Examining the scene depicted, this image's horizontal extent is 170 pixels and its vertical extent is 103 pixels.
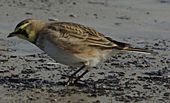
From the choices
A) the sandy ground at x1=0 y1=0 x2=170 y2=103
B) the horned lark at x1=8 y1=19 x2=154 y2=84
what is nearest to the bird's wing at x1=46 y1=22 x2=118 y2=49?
the horned lark at x1=8 y1=19 x2=154 y2=84

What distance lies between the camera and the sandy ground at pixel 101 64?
24.4 feet

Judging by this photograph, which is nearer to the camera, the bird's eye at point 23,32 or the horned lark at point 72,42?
the horned lark at point 72,42

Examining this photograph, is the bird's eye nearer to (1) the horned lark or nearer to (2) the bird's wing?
(1) the horned lark

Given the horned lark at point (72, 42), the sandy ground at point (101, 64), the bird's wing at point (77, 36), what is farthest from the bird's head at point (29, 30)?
the sandy ground at point (101, 64)

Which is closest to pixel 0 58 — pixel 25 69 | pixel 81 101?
pixel 25 69

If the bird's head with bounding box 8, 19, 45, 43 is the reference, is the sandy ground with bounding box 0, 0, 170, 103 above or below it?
below

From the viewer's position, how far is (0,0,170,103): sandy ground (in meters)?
7.44

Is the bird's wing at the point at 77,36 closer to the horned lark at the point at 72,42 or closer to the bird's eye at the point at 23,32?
the horned lark at the point at 72,42

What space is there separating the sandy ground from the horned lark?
0.32 m

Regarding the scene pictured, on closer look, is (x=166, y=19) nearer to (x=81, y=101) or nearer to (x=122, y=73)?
(x=122, y=73)

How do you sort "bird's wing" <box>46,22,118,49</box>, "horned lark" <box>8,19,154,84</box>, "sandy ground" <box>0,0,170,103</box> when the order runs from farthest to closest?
"bird's wing" <box>46,22,118,49</box>
"horned lark" <box>8,19,154,84</box>
"sandy ground" <box>0,0,170,103</box>

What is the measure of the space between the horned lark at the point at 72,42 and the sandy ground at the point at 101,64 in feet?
1.04

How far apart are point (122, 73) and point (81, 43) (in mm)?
792

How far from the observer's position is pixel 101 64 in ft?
29.0
